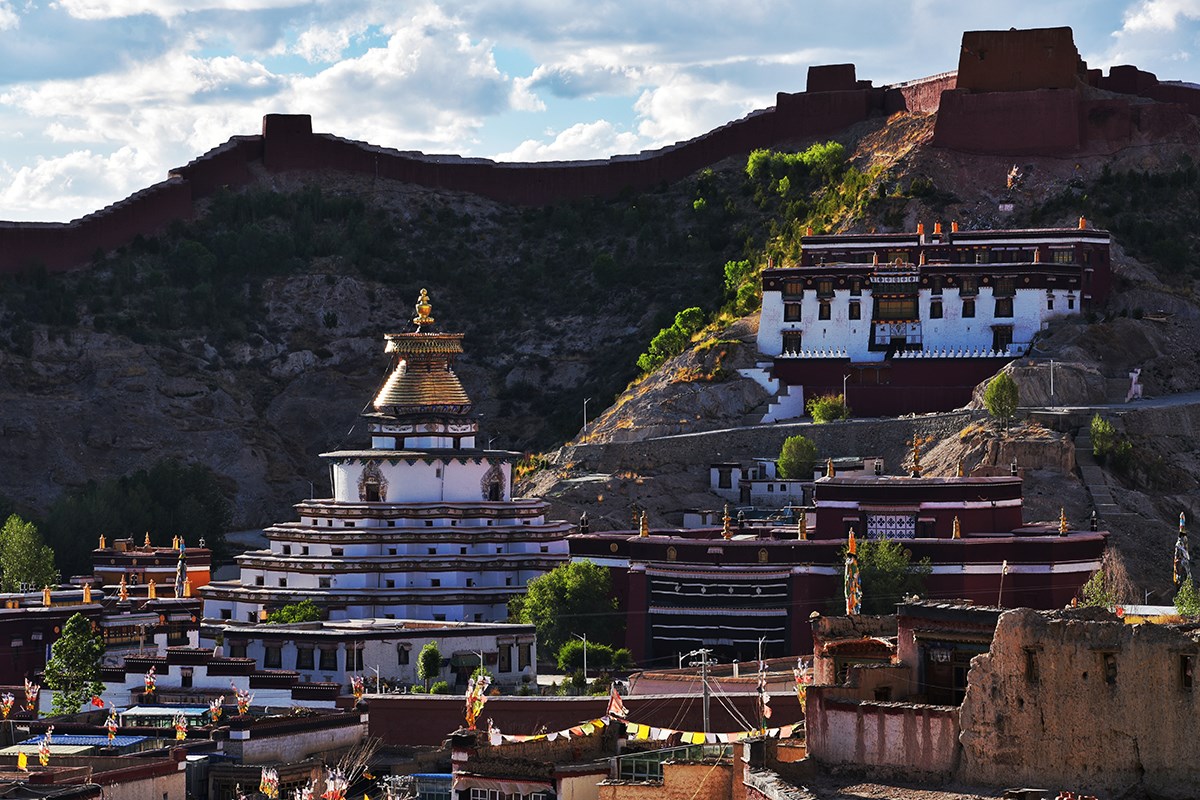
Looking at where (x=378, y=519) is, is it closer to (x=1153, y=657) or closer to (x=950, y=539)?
(x=950, y=539)

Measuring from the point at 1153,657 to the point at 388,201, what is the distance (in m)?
122

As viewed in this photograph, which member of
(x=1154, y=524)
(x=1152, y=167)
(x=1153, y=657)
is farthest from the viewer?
(x=1152, y=167)

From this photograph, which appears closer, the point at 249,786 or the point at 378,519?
the point at 249,786

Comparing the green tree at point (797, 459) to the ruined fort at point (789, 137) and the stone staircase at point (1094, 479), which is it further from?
the ruined fort at point (789, 137)

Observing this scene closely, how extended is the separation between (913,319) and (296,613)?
1226 inches

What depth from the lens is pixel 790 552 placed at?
88.6m

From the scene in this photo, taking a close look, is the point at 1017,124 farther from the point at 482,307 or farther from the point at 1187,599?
the point at 1187,599

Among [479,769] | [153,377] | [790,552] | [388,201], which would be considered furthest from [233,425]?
[479,769]

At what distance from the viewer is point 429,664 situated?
80.6m

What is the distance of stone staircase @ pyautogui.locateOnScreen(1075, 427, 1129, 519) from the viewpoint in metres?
94.7

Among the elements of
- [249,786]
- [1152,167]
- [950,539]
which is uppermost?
[1152,167]

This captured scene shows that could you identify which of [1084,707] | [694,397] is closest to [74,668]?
[694,397]

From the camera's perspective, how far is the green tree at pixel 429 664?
265 ft

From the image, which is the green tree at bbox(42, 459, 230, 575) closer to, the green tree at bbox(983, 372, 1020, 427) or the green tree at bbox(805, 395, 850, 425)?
the green tree at bbox(805, 395, 850, 425)
